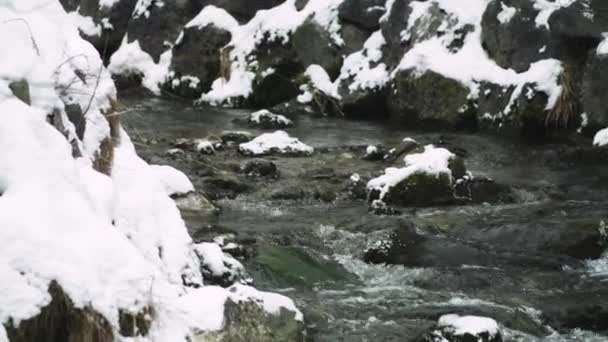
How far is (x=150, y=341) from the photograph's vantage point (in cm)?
357

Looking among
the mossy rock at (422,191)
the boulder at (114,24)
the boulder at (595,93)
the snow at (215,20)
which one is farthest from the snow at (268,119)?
the boulder at (114,24)

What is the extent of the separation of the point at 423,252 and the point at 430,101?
23.0ft

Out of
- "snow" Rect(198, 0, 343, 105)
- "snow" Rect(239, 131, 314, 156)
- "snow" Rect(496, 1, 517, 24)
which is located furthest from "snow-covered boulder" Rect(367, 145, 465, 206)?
"snow" Rect(198, 0, 343, 105)

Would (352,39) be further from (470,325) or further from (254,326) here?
(254,326)

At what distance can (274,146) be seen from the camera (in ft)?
38.3

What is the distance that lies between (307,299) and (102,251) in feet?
8.45

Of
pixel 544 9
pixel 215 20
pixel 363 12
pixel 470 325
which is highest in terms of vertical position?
pixel 544 9

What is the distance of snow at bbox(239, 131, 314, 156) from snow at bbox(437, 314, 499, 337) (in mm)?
6791

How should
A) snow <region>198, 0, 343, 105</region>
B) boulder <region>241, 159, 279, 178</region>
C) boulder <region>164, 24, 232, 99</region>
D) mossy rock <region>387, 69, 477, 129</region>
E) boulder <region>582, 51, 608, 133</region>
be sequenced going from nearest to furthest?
boulder <region>241, 159, 279, 178</region>
boulder <region>582, 51, 608, 133</region>
mossy rock <region>387, 69, 477, 129</region>
snow <region>198, 0, 343, 105</region>
boulder <region>164, 24, 232, 99</region>

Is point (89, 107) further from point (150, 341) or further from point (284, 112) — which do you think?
Answer: point (284, 112)

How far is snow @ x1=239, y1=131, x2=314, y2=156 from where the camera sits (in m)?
11.6

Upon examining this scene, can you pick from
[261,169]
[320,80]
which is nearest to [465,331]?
[261,169]

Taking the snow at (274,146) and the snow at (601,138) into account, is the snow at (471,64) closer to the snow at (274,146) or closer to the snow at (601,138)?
the snow at (601,138)

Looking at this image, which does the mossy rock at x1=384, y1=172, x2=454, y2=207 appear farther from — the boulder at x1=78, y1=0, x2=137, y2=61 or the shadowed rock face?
the boulder at x1=78, y1=0, x2=137, y2=61
